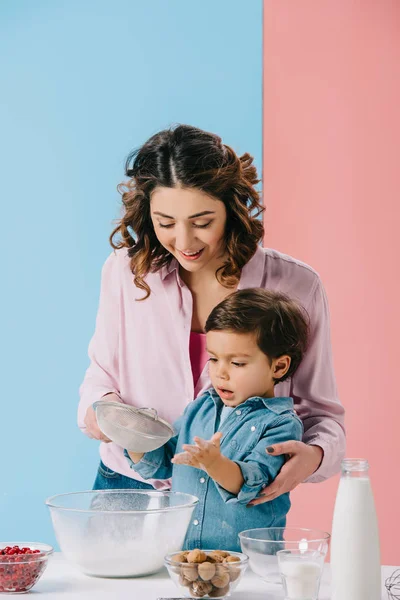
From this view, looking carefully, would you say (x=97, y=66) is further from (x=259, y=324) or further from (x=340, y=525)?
(x=340, y=525)

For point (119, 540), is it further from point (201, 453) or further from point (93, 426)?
point (93, 426)

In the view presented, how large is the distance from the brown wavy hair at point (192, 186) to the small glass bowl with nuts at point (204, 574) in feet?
2.72

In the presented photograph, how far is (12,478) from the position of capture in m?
2.97

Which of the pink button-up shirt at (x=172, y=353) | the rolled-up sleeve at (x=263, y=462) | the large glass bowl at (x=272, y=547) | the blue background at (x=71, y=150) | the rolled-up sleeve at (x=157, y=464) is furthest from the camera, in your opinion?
the blue background at (x=71, y=150)

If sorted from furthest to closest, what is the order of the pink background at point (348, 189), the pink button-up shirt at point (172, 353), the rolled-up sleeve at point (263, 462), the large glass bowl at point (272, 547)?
1. the pink background at point (348, 189)
2. the pink button-up shirt at point (172, 353)
3. the rolled-up sleeve at point (263, 462)
4. the large glass bowl at point (272, 547)

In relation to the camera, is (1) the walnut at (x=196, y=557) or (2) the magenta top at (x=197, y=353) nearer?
(1) the walnut at (x=196, y=557)

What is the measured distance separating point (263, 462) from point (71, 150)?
5.51 ft

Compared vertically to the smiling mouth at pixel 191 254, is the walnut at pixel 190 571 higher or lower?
lower

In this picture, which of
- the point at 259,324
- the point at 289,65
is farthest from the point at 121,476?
the point at 289,65

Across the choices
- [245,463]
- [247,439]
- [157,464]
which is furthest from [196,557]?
[157,464]

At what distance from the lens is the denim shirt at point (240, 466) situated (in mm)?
1657

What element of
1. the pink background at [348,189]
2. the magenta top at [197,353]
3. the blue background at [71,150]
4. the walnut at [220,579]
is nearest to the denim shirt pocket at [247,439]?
the magenta top at [197,353]

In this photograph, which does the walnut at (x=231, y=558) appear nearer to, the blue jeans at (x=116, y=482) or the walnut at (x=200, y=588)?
the walnut at (x=200, y=588)

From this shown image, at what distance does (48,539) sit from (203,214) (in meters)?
1.47
